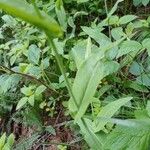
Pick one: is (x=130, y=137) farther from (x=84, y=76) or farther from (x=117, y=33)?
(x=117, y=33)

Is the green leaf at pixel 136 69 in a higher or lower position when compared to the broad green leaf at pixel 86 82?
lower

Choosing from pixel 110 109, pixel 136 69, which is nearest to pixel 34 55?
pixel 136 69

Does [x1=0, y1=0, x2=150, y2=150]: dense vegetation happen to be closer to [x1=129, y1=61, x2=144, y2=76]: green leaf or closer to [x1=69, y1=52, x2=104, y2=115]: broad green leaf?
[x1=129, y1=61, x2=144, y2=76]: green leaf

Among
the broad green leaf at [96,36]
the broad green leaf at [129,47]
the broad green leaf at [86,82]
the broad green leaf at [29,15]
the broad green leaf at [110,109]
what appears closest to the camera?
the broad green leaf at [29,15]

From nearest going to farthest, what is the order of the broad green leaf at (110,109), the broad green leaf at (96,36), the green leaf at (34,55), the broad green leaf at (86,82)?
the broad green leaf at (86,82)
the broad green leaf at (110,109)
the broad green leaf at (96,36)
the green leaf at (34,55)

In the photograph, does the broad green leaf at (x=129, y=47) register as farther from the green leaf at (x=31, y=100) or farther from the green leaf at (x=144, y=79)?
the green leaf at (x=31, y=100)

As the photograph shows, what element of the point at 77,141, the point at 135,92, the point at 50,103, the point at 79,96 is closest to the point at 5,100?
the point at 50,103

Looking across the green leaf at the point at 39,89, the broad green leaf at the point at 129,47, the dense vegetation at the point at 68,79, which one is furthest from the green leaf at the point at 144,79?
the green leaf at the point at 39,89

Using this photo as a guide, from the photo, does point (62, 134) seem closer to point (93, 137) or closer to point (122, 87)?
point (122, 87)

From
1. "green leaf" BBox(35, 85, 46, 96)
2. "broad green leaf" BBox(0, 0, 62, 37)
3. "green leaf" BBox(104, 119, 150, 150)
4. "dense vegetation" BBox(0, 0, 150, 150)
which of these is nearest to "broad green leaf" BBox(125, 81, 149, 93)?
"dense vegetation" BBox(0, 0, 150, 150)

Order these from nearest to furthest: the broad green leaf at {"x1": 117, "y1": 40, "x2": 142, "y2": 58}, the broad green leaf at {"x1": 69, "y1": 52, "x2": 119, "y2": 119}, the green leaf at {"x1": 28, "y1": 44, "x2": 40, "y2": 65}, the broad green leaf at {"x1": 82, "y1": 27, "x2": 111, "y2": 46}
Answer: the broad green leaf at {"x1": 69, "y1": 52, "x2": 119, "y2": 119} < the broad green leaf at {"x1": 117, "y1": 40, "x2": 142, "y2": 58} < the broad green leaf at {"x1": 82, "y1": 27, "x2": 111, "y2": 46} < the green leaf at {"x1": 28, "y1": 44, "x2": 40, "y2": 65}

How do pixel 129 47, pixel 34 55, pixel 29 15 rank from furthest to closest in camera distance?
pixel 34 55 < pixel 129 47 < pixel 29 15
